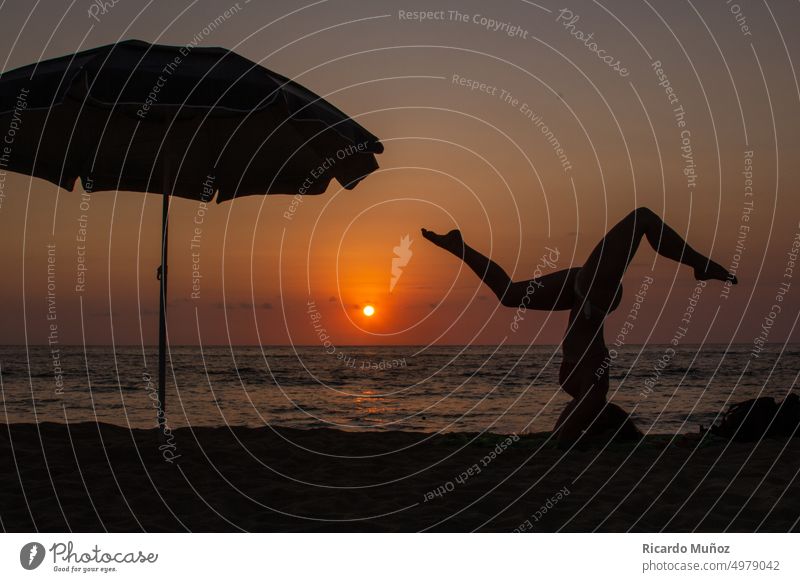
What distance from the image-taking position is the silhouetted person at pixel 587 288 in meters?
8.41

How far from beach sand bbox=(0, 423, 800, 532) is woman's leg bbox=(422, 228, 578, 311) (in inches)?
62.3

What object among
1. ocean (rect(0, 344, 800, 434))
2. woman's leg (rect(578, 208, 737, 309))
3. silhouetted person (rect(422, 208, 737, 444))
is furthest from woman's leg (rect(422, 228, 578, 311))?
ocean (rect(0, 344, 800, 434))

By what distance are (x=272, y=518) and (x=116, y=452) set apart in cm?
270

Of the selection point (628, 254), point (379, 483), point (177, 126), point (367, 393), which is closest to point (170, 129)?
point (177, 126)

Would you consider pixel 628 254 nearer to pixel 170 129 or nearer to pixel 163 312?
pixel 163 312

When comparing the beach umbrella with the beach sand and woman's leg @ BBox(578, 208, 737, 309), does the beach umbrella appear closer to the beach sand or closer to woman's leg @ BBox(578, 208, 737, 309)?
the beach sand

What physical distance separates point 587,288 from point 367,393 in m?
24.9

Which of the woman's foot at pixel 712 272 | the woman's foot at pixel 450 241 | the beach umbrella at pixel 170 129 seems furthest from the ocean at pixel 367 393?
the woman's foot at pixel 712 272

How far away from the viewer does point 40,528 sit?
18.3ft

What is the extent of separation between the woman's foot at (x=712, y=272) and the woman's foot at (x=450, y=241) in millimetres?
2488

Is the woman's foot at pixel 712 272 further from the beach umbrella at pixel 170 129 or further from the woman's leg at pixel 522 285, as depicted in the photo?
the beach umbrella at pixel 170 129

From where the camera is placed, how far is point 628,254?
865 cm

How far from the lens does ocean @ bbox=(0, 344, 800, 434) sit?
21297mm

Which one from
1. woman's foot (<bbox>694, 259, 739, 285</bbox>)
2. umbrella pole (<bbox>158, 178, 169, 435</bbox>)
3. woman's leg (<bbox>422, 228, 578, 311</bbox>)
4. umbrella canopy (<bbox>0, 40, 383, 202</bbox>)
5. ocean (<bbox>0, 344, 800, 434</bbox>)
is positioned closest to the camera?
umbrella canopy (<bbox>0, 40, 383, 202</bbox>)
